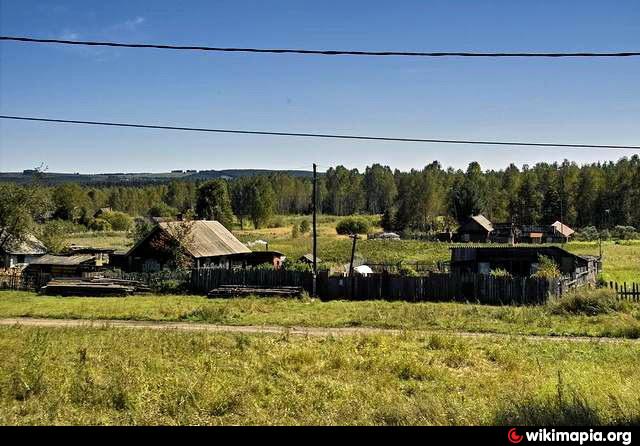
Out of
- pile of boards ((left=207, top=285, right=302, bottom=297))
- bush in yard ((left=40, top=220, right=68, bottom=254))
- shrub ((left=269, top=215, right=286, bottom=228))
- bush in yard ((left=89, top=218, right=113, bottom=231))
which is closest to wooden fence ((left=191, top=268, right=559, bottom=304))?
pile of boards ((left=207, top=285, right=302, bottom=297))

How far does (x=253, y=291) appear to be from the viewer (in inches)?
1388

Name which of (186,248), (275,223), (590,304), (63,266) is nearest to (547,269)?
(590,304)

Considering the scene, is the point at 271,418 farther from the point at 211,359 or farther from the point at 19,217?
the point at 19,217

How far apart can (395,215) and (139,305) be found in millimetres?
95538

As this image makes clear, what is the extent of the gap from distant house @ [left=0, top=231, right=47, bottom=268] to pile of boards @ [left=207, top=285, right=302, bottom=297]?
24.3 m

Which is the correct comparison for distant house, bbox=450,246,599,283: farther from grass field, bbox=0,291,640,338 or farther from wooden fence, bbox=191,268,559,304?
grass field, bbox=0,291,640,338

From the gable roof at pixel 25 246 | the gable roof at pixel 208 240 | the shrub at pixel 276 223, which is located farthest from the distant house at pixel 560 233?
the gable roof at pixel 25 246

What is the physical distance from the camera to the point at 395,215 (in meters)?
124

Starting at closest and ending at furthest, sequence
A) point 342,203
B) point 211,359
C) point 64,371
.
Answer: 1. point 64,371
2. point 211,359
3. point 342,203

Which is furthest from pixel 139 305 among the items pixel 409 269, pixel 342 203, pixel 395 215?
pixel 342 203

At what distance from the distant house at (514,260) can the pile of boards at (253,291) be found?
15466mm
